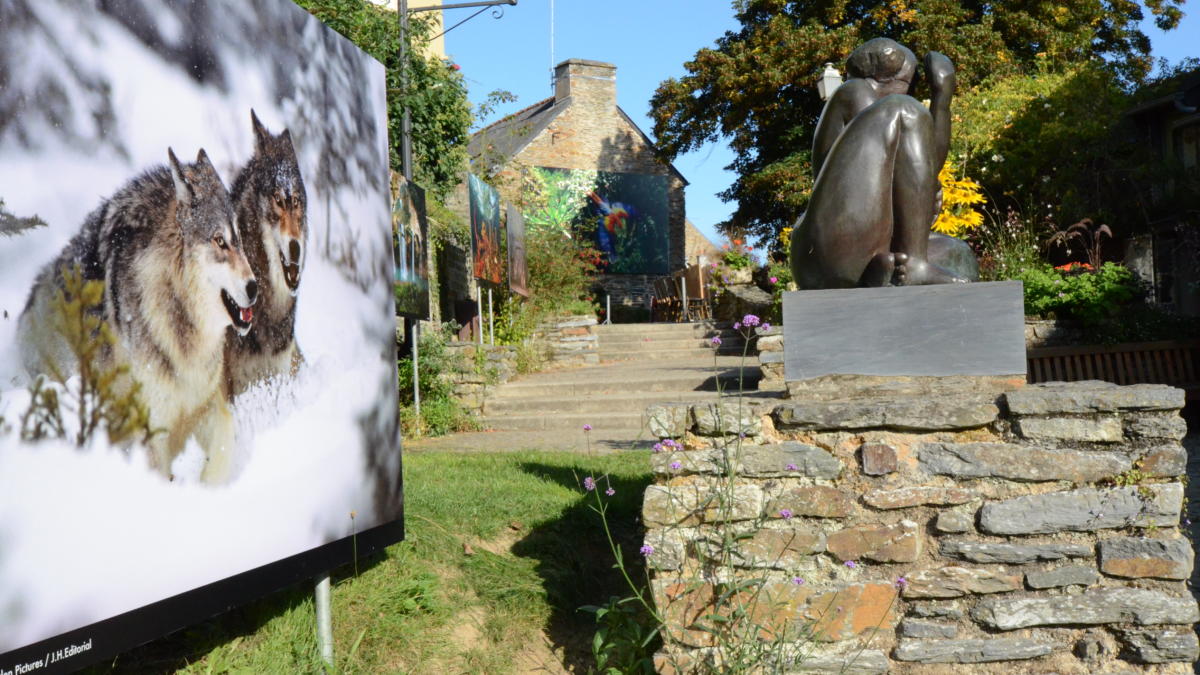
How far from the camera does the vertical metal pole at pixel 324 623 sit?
298 cm

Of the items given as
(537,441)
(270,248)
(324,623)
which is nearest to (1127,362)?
(537,441)

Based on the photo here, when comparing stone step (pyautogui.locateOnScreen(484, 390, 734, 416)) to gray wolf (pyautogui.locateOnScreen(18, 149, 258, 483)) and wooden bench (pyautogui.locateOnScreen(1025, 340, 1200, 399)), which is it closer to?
wooden bench (pyautogui.locateOnScreen(1025, 340, 1200, 399))

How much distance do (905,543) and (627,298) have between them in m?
22.8

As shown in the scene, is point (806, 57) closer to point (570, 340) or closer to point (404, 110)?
point (570, 340)

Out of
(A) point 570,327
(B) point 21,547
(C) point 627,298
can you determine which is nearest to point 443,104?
(A) point 570,327

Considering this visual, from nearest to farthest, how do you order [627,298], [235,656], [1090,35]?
[235,656] → [1090,35] → [627,298]

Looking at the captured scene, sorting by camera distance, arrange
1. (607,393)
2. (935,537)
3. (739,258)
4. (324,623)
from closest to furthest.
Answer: (324,623) → (935,537) → (607,393) → (739,258)

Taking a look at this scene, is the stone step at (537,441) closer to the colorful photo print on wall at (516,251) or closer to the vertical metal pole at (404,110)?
the vertical metal pole at (404,110)

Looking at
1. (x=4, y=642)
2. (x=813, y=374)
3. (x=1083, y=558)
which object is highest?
(x=813, y=374)

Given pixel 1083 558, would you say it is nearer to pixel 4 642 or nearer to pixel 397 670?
pixel 397 670

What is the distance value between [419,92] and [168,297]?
7.80 meters

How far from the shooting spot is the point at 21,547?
1856mm

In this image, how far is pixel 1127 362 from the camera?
8461 mm

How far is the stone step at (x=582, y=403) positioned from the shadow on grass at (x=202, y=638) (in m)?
5.51
